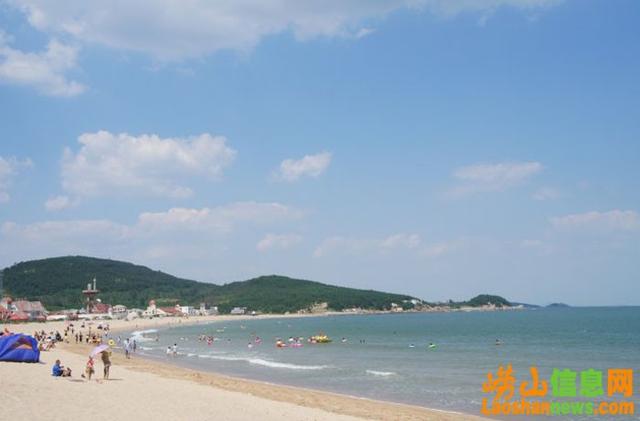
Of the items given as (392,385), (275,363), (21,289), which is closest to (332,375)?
(392,385)

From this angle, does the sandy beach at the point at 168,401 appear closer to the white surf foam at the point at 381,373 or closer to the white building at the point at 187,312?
the white surf foam at the point at 381,373

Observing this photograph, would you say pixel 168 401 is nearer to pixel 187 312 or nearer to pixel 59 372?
pixel 59 372

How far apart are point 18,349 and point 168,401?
37.7 ft

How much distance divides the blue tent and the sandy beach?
0.75m

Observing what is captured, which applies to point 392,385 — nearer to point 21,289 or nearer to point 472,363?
point 472,363

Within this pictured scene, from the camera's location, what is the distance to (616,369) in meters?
38.2

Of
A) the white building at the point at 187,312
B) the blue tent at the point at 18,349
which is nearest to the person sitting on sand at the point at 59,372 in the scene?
the blue tent at the point at 18,349

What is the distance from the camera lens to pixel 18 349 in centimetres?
2731

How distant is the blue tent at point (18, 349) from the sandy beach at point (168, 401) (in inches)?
29.5

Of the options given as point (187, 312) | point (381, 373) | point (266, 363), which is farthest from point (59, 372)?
point (187, 312)

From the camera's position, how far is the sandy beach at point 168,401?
54.0 ft

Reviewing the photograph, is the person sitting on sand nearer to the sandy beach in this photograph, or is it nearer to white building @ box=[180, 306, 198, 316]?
the sandy beach

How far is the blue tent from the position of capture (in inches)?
1050

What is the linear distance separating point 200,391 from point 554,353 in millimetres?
37340
